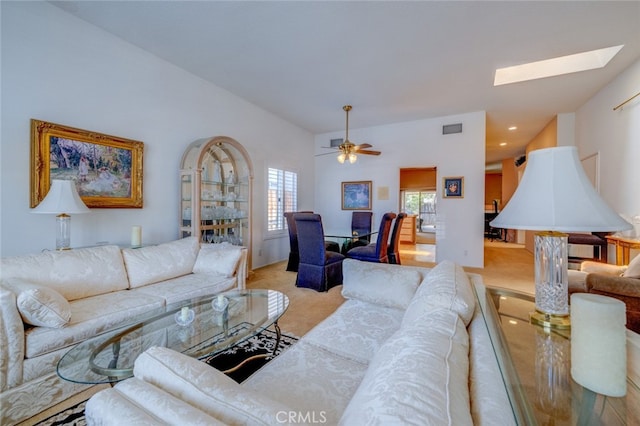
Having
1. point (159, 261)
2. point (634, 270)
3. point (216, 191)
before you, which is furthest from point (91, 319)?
point (634, 270)

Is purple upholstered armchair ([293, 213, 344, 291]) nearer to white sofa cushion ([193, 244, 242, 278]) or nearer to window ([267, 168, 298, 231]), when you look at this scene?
white sofa cushion ([193, 244, 242, 278])

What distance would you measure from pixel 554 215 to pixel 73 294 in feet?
10.0

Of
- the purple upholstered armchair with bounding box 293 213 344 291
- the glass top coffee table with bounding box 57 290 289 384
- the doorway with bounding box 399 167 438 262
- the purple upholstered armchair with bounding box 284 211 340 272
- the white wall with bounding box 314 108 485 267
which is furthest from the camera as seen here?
the doorway with bounding box 399 167 438 262

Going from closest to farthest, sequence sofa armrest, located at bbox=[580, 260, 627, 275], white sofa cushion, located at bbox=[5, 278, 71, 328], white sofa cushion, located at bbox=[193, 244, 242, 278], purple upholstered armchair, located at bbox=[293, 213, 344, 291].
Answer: white sofa cushion, located at bbox=[5, 278, 71, 328]
sofa armrest, located at bbox=[580, 260, 627, 275]
white sofa cushion, located at bbox=[193, 244, 242, 278]
purple upholstered armchair, located at bbox=[293, 213, 344, 291]

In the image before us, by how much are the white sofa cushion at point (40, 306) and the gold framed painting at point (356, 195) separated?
524 cm

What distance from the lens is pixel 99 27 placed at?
2.70m

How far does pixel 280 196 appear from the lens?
18.0 feet

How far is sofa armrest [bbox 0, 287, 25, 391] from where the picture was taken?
4.60 ft

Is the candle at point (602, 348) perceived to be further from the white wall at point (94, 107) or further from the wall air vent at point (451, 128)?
the wall air vent at point (451, 128)

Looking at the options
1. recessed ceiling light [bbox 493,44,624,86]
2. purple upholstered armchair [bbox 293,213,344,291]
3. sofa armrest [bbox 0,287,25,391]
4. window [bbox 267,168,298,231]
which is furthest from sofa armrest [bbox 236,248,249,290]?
recessed ceiling light [bbox 493,44,624,86]

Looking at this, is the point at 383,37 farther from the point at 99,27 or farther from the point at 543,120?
the point at 543,120

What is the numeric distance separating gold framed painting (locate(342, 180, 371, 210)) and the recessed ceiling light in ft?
10.0

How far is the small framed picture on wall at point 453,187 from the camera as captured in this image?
16.9 feet

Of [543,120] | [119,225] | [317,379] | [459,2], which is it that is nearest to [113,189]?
[119,225]
